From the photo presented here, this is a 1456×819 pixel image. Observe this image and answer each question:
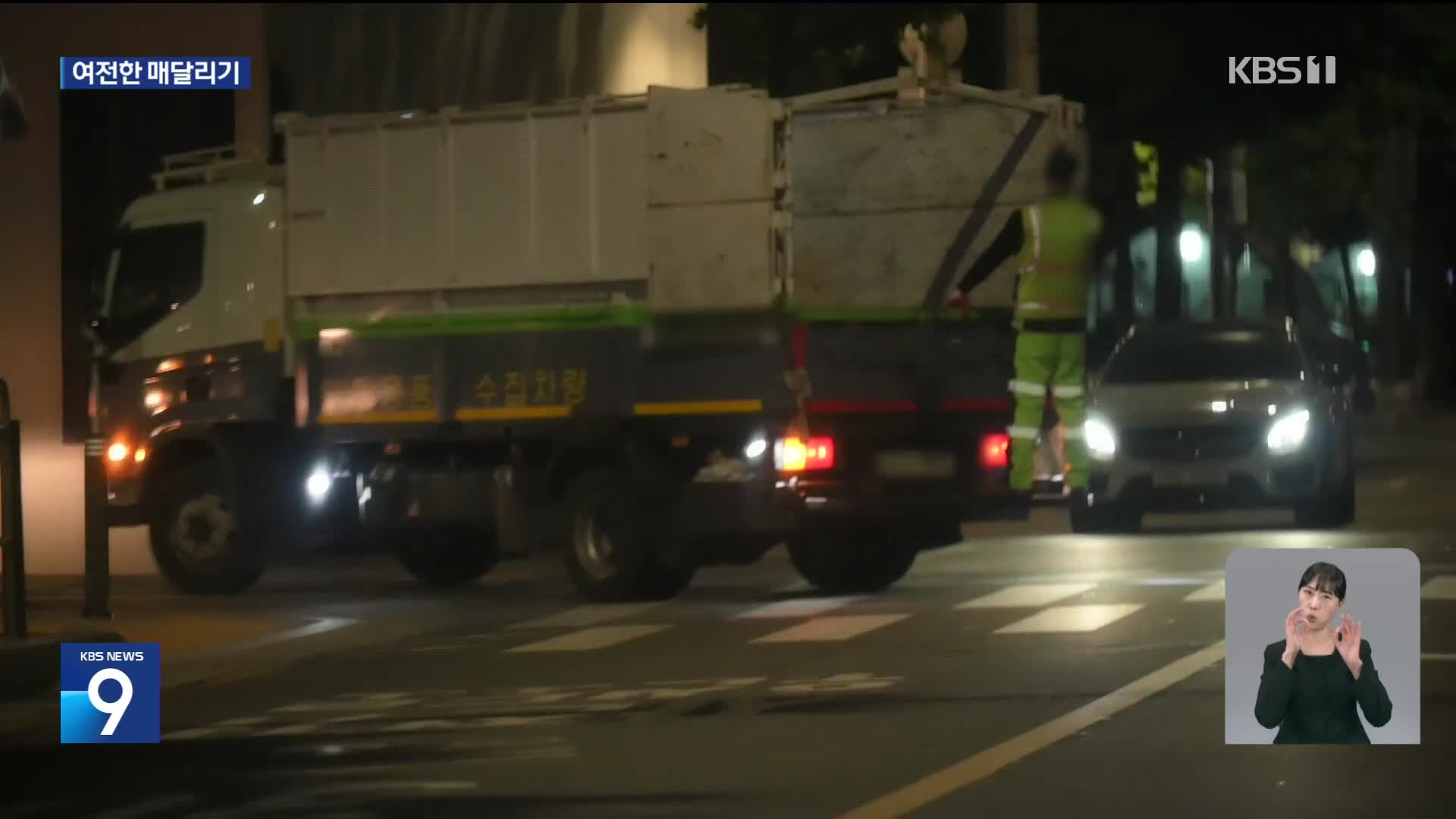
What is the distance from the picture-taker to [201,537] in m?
19.2

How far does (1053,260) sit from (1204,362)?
5283 mm

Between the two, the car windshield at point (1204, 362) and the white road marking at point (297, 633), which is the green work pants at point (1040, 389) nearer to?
the car windshield at point (1204, 362)

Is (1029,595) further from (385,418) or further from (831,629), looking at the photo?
(385,418)

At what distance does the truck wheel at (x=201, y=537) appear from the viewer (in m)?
19.1

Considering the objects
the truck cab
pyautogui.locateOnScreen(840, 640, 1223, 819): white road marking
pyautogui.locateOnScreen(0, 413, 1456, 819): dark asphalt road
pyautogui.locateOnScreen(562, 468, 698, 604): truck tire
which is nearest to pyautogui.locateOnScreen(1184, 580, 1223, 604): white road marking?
pyautogui.locateOnScreen(0, 413, 1456, 819): dark asphalt road

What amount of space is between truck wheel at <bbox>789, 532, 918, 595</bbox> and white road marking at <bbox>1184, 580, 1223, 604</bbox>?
2.32m

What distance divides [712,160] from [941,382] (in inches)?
76.3

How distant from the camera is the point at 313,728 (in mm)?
11711

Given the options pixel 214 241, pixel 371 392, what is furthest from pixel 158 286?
pixel 371 392

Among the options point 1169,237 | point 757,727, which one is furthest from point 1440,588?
point 1169,237

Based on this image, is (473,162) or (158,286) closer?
(473,162)

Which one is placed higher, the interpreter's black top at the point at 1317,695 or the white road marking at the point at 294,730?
the interpreter's black top at the point at 1317,695

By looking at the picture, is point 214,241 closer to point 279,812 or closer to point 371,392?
point 371,392
